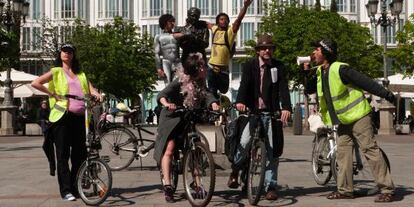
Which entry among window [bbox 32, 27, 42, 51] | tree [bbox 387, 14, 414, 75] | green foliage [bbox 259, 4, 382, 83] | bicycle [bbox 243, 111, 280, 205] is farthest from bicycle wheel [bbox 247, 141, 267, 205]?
window [bbox 32, 27, 42, 51]

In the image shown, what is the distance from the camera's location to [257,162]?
809 centimetres

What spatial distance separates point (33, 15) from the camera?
84.2m

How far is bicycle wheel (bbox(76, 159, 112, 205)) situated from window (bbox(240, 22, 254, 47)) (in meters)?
74.6

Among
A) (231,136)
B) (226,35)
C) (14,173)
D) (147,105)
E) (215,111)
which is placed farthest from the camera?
(147,105)

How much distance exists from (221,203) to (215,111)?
1.00m

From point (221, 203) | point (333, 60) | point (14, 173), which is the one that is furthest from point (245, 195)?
point (14, 173)

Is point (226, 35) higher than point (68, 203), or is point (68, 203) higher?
point (226, 35)

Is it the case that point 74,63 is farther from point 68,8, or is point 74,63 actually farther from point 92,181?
point 68,8

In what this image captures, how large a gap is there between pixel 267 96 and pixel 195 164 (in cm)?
122

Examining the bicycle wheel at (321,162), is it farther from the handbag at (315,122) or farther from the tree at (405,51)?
the tree at (405,51)

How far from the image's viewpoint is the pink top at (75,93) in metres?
8.79

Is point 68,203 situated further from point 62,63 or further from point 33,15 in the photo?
point 33,15

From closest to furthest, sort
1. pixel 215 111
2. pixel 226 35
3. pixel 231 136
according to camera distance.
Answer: pixel 215 111
pixel 231 136
pixel 226 35

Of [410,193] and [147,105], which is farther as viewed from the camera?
[147,105]
